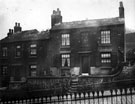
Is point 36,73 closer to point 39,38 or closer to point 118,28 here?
point 39,38

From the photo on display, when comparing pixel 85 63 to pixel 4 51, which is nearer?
pixel 85 63

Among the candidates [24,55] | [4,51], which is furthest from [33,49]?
[4,51]

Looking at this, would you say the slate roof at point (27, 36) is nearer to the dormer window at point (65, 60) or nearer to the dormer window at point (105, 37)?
the dormer window at point (65, 60)

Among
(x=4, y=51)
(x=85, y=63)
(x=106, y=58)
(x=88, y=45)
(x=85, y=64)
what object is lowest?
(x=85, y=64)

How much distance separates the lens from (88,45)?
913 inches

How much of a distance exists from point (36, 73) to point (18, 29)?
28.2 ft

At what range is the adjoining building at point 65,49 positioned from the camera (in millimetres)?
22062

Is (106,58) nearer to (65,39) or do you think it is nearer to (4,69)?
(65,39)

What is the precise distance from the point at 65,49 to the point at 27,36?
6878 millimetres

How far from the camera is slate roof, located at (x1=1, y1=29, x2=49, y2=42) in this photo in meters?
26.9

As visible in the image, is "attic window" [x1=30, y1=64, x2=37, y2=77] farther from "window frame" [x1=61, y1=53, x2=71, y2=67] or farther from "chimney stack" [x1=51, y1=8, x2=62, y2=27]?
"chimney stack" [x1=51, y1=8, x2=62, y2=27]

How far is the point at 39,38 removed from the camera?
26.4 meters

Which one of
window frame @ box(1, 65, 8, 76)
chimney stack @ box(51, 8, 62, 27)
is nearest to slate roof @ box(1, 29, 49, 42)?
chimney stack @ box(51, 8, 62, 27)

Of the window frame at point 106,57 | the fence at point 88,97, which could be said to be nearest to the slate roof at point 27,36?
the window frame at point 106,57
